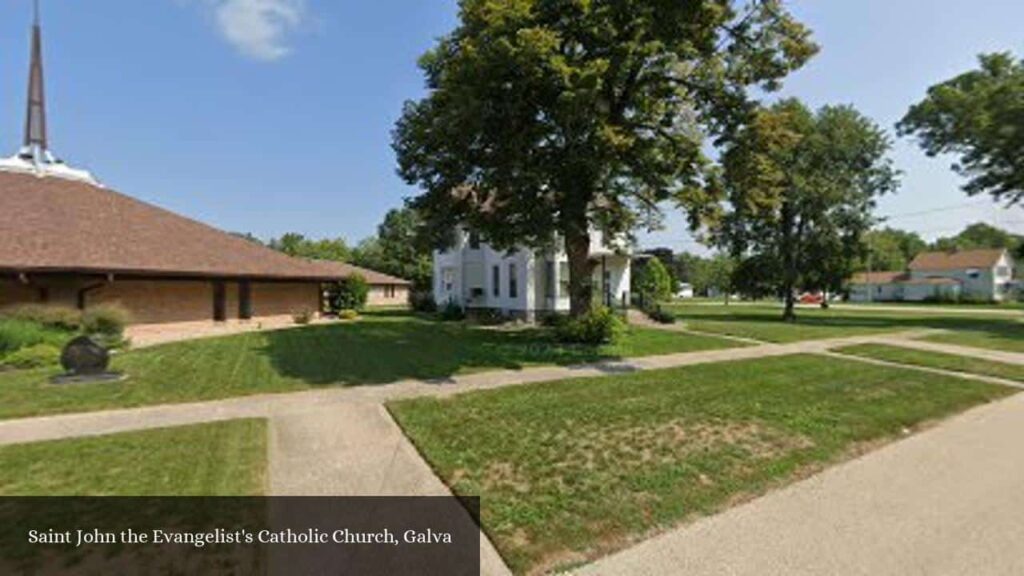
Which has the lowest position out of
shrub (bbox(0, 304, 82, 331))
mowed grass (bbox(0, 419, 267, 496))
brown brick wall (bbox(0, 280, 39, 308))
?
mowed grass (bbox(0, 419, 267, 496))

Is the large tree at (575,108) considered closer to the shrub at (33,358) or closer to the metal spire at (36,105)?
the shrub at (33,358)

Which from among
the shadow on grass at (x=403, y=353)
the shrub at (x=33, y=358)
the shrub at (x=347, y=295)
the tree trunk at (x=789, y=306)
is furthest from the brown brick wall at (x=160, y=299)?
the tree trunk at (x=789, y=306)

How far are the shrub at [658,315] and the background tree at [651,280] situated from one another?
294 cm

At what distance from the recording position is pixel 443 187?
15641 mm

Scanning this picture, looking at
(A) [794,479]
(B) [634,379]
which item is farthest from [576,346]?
(A) [794,479]

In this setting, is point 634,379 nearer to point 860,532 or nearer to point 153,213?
point 860,532

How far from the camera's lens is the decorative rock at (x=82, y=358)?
10242 mm

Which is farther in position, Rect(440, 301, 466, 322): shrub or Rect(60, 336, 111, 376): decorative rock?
Rect(440, 301, 466, 322): shrub

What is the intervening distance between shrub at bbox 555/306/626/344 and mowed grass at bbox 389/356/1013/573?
410 centimetres

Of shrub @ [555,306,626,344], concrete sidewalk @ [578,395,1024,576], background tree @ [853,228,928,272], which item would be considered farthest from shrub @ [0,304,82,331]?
background tree @ [853,228,928,272]

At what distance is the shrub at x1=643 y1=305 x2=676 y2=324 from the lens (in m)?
23.9

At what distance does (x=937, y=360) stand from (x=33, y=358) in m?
22.3

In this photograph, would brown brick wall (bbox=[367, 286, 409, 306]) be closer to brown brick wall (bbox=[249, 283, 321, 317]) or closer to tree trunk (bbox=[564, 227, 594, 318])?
brown brick wall (bbox=[249, 283, 321, 317])

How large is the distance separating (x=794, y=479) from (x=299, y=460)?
17.7 ft
